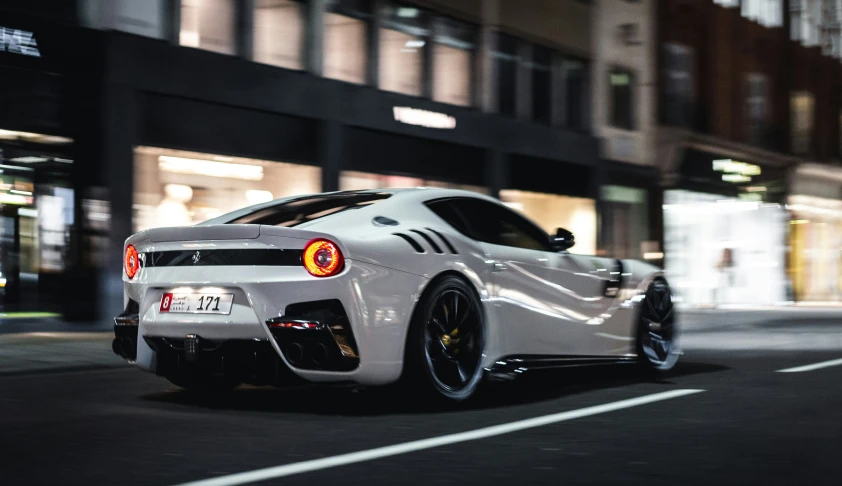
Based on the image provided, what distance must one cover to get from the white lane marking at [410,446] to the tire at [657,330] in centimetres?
161

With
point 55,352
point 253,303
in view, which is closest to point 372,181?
point 55,352

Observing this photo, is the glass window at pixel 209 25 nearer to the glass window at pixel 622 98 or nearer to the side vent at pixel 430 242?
the side vent at pixel 430 242

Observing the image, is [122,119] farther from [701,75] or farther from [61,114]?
[701,75]

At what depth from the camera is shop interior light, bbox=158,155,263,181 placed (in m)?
17.1

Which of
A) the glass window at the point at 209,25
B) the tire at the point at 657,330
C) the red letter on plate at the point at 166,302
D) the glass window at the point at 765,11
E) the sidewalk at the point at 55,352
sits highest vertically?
the glass window at the point at 765,11

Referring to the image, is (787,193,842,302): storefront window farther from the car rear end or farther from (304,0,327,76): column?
the car rear end

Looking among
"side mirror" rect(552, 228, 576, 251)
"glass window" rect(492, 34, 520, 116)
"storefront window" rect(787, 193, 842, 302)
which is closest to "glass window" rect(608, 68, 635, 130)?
"glass window" rect(492, 34, 520, 116)

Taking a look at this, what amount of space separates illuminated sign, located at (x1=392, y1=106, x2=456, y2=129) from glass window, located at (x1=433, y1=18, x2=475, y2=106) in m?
0.42

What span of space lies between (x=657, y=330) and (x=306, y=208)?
321 centimetres

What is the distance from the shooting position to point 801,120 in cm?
3697

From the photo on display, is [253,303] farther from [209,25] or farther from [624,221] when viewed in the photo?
[624,221]

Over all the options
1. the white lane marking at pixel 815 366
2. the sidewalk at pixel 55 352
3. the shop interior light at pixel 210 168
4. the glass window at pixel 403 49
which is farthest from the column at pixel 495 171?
the white lane marking at pixel 815 366

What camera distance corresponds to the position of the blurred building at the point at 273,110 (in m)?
15.5

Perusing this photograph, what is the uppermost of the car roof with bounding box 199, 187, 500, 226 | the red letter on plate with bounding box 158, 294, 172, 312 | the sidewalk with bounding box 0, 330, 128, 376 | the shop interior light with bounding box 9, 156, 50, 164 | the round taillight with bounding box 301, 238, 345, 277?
the shop interior light with bounding box 9, 156, 50, 164
